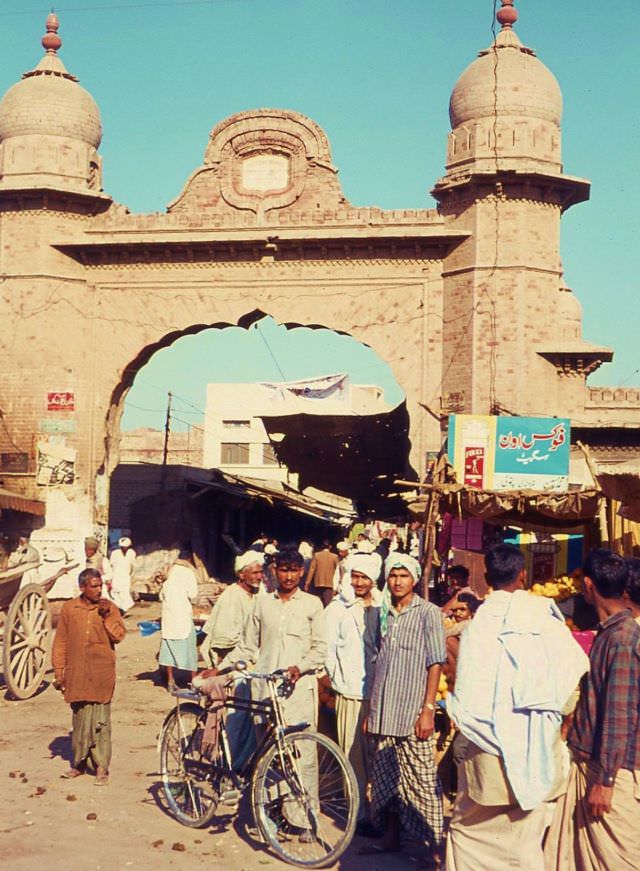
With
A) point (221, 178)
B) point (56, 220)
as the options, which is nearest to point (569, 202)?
point (221, 178)

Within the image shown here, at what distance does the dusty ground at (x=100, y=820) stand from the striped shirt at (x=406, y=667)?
71 cm

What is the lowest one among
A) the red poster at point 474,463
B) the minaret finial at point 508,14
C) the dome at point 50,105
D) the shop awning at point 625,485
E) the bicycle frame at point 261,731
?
the bicycle frame at point 261,731

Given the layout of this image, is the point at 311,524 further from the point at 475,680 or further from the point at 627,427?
the point at 475,680

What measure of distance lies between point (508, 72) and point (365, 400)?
123 feet

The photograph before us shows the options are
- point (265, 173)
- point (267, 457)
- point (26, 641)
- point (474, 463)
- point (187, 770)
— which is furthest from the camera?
point (267, 457)

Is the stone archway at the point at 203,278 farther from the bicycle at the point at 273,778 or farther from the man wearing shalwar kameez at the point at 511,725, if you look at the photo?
the man wearing shalwar kameez at the point at 511,725

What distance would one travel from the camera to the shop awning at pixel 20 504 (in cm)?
1797

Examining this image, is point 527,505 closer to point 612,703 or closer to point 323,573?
point 612,703

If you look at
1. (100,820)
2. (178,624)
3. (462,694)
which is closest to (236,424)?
(178,624)

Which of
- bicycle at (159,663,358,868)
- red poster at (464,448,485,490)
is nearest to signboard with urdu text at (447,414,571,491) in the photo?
red poster at (464,448,485,490)

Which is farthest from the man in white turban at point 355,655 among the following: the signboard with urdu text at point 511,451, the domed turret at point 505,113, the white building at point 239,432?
the white building at point 239,432

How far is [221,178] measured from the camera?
2145 centimetres

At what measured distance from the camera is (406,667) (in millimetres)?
5984

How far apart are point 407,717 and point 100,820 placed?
6.15 feet
